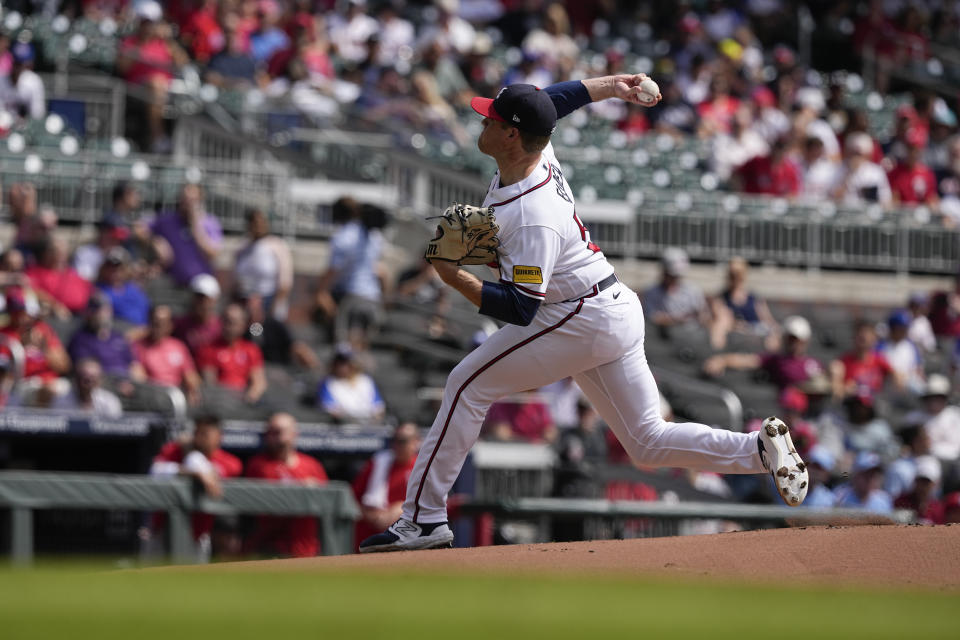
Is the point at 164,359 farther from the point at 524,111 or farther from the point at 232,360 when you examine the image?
the point at 524,111

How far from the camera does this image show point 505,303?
6.06 meters

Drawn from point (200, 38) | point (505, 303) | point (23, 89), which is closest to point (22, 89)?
point (23, 89)

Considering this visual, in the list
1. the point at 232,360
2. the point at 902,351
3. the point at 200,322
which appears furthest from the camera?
the point at 902,351

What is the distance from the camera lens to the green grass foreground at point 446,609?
3.47 m

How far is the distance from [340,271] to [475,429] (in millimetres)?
6171

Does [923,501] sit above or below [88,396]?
below

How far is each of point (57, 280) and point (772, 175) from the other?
26.6 feet

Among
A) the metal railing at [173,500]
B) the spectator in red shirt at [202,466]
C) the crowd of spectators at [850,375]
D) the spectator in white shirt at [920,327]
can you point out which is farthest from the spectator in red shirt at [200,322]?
the spectator in white shirt at [920,327]

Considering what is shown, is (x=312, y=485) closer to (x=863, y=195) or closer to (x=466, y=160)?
(x=466, y=160)

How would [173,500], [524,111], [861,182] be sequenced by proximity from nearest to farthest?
[524,111] → [173,500] → [861,182]

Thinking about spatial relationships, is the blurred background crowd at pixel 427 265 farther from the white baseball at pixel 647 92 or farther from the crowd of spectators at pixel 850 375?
the white baseball at pixel 647 92

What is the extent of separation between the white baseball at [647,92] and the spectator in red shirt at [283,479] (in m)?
3.73

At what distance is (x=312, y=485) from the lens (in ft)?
30.7

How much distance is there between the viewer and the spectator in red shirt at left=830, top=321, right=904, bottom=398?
13680mm
